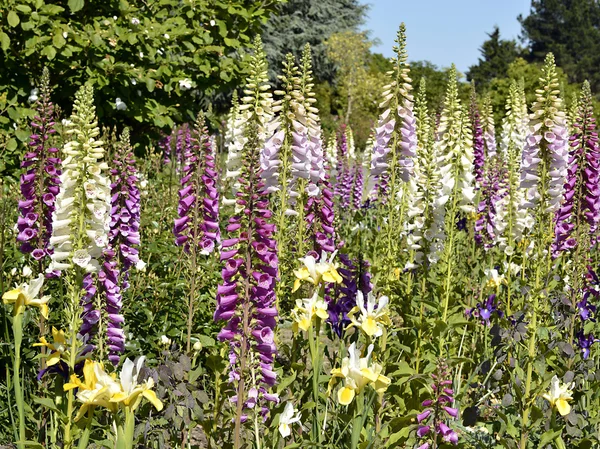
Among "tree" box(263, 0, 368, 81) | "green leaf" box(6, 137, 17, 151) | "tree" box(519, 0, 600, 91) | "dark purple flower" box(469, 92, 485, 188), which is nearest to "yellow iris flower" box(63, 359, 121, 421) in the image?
"green leaf" box(6, 137, 17, 151)

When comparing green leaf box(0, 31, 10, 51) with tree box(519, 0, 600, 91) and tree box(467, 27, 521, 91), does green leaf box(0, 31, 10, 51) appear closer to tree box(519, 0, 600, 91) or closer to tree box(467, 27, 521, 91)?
tree box(467, 27, 521, 91)

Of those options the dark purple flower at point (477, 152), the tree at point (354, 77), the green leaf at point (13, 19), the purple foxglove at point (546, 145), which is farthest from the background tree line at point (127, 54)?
the tree at point (354, 77)

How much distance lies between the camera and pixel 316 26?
38438mm

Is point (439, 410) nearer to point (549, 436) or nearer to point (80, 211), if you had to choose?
point (549, 436)

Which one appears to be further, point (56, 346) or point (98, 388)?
point (56, 346)

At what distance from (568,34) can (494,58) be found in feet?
60.2

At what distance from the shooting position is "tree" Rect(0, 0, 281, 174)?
23.9 feet

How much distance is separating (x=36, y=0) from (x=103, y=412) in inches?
195

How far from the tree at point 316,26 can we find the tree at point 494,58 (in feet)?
108

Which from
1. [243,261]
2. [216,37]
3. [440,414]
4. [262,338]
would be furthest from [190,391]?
[216,37]

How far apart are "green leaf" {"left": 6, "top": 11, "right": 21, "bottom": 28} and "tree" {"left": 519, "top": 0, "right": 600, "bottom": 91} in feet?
260

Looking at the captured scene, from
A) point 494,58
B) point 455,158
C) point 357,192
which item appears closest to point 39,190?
point 455,158

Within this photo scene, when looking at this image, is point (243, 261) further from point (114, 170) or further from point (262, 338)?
point (114, 170)

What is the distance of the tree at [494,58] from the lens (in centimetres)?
7094
